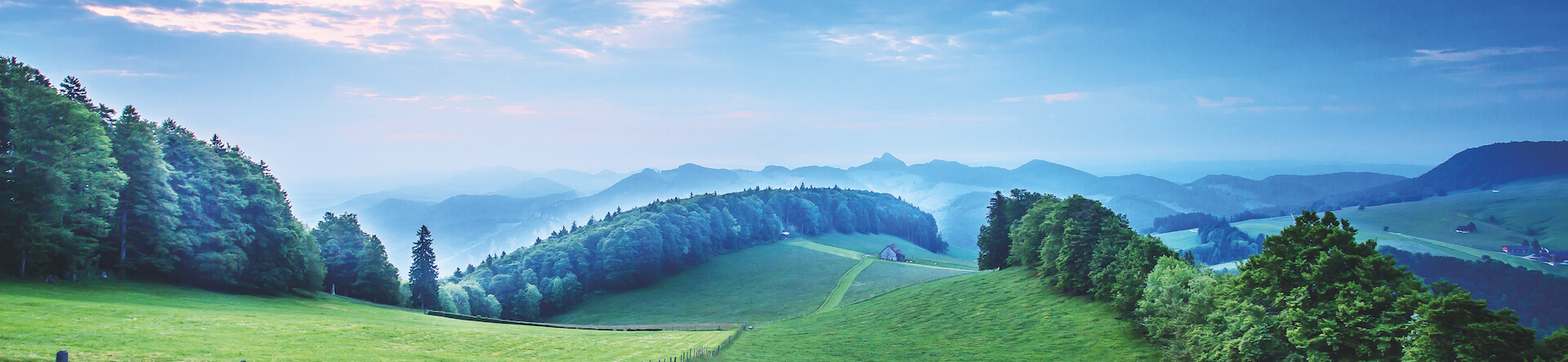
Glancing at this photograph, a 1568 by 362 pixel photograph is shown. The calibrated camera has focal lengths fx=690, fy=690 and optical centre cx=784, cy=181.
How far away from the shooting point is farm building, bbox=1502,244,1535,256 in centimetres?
14150

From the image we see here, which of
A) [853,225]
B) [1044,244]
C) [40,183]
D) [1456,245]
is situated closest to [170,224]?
[40,183]

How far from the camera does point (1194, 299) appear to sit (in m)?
36.3

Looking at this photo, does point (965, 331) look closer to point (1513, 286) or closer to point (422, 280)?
point (422, 280)

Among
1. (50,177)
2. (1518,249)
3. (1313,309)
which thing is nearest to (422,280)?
(50,177)

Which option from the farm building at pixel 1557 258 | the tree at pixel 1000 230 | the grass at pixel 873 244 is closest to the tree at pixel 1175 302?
the tree at pixel 1000 230

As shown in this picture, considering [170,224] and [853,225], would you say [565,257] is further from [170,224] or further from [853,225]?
[853,225]

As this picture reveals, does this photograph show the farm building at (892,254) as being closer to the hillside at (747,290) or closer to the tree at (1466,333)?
the hillside at (747,290)

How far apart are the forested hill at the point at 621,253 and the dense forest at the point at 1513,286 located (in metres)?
110

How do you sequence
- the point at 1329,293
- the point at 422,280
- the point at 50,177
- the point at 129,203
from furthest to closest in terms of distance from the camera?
the point at 422,280 → the point at 129,203 → the point at 50,177 → the point at 1329,293

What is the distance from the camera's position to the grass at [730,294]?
301ft

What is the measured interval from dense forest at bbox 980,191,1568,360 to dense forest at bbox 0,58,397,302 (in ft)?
212

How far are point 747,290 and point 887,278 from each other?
21440 millimetres

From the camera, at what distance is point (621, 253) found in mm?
115188

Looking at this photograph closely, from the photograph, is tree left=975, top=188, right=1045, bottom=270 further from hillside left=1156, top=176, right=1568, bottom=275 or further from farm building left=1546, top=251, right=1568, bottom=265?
farm building left=1546, top=251, right=1568, bottom=265
